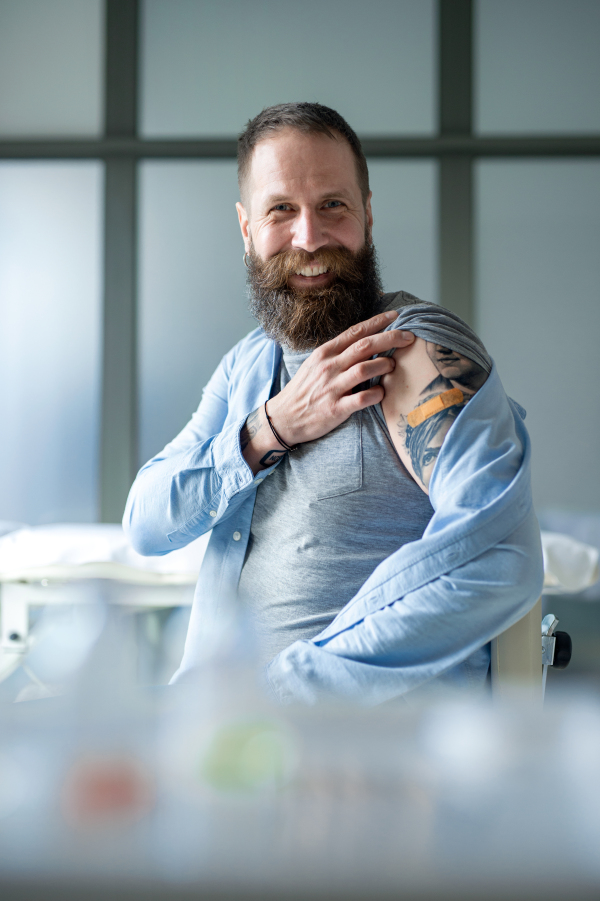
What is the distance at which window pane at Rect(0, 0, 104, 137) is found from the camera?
9.43 feet

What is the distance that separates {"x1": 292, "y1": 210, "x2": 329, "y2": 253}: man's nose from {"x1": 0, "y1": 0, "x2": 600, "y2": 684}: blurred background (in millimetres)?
1944

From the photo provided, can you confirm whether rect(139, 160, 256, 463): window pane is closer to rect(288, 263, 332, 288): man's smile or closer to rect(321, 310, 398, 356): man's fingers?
rect(288, 263, 332, 288): man's smile

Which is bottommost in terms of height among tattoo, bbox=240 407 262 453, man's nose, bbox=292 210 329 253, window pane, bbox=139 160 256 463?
tattoo, bbox=240 407 262 453

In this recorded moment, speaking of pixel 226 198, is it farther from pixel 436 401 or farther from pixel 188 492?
pixel 436 401

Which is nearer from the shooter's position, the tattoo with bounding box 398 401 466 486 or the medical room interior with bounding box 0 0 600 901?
the tattoo with bounding box 398 401 466 486

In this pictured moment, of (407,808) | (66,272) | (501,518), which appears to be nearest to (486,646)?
(501,518)

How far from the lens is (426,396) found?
786mm

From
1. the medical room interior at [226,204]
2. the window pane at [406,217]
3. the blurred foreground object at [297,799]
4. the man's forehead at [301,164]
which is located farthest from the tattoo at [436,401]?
the window pane at [406,217]

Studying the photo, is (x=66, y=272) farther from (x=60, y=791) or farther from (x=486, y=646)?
(x=60, y=791)

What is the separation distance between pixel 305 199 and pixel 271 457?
0.42 metres

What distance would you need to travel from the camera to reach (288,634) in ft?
2.90

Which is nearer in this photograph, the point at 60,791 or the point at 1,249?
the point at 60,791

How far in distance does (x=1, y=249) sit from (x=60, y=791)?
3249 millimetres

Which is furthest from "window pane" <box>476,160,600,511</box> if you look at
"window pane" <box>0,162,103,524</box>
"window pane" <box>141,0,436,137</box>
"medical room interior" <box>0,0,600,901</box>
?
"window pane" <box>0,162,103,524</box>
